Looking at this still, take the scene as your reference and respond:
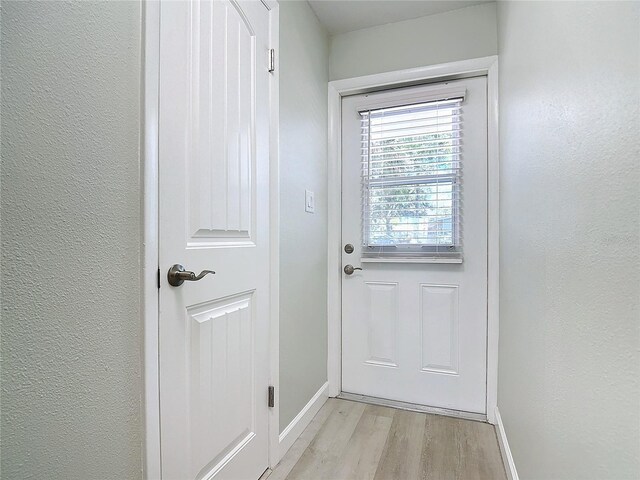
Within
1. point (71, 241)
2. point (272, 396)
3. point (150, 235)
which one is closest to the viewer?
point (71, 241)

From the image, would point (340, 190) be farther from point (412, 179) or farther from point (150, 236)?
point (150, 236)

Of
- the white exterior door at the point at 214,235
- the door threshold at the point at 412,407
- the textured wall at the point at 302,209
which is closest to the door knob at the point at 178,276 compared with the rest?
the white exterior door at the point at 214,235

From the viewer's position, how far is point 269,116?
4.94 ft

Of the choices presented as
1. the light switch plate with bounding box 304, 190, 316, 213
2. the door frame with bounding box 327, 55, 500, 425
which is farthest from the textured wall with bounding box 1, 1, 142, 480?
the door frame with bounding box 327, 55, 500, 425

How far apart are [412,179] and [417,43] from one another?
0.81 metres

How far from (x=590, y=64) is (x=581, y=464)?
30.6 inches

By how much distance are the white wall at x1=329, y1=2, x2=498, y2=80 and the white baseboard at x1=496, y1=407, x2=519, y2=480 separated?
1.96 metres

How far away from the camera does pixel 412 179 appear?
207 centimetres

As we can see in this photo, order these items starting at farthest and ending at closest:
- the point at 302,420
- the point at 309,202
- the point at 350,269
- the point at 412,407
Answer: the point at 350,269
the point at 412,407
the point at 309,202
the point at 302,420

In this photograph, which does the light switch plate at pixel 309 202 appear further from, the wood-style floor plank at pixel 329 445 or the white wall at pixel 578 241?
the wood-style floor plank at pixel 329 445

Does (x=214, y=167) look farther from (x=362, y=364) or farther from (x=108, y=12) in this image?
(x=362, y=364)

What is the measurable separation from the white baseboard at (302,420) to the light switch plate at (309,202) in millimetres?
1070

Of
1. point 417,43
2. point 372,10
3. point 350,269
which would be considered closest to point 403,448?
point 350,269

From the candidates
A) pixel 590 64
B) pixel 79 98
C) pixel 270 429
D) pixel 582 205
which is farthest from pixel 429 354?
pixel 79 98
